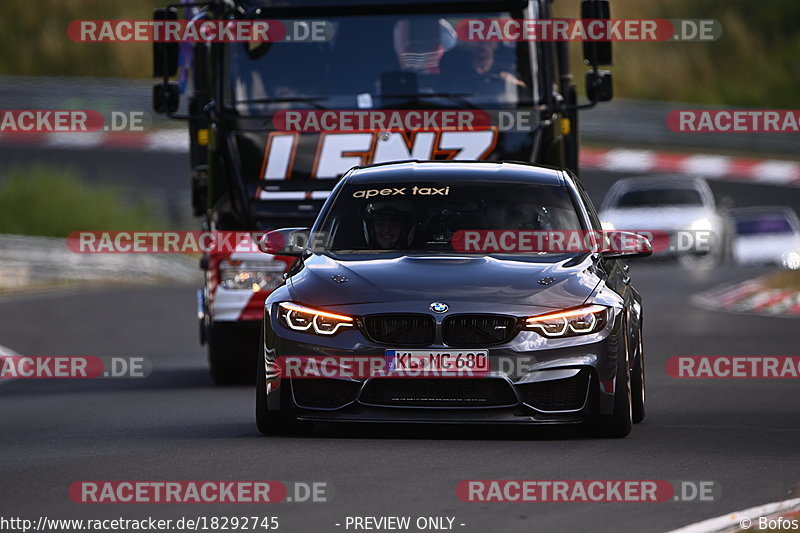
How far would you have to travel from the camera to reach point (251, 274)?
14.2 meters

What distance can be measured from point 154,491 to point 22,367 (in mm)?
9914

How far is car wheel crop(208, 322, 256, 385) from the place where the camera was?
14.4 metres

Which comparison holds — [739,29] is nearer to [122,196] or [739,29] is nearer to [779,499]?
[122,196]

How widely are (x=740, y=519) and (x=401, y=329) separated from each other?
270 centimetres

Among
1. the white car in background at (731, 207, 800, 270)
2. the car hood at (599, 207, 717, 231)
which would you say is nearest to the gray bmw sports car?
the car hood at (599, 207, 717, 231)

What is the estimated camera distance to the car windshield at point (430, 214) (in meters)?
10.9

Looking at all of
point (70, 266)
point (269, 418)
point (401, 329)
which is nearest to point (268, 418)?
point (269, 418)

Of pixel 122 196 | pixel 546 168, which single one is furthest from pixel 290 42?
pixel 122 196

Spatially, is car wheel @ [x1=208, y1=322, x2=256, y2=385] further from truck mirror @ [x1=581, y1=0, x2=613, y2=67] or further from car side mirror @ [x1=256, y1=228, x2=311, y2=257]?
truck mirror @ [x1=581, y1=0, x2=613, y2=67]

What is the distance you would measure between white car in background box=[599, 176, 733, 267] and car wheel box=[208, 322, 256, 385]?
18.8 metres

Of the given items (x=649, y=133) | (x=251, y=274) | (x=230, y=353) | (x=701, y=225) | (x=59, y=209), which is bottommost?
(x=649, y=133)

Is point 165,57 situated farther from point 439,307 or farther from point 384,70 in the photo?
point 439,307

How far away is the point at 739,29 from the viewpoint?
2142 inches

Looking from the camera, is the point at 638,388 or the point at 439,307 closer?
the point at 439,307
